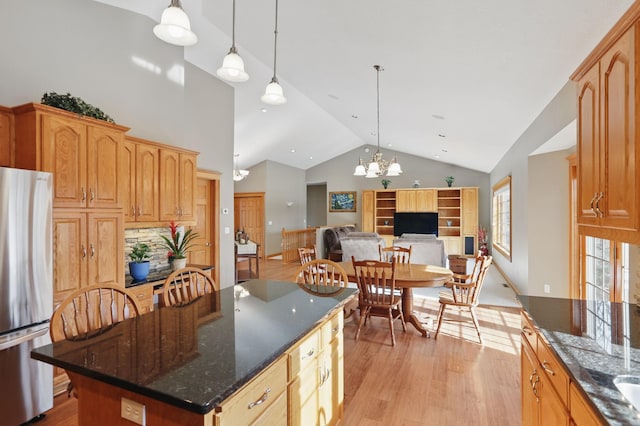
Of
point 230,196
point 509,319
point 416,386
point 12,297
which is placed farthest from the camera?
point 230,196

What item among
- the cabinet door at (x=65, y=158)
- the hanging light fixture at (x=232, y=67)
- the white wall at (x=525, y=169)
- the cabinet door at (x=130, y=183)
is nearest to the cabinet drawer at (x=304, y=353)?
the hanging light fixture at (x=232, y=67)

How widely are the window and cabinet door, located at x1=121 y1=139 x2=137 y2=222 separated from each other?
618 cm

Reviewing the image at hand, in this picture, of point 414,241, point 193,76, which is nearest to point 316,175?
point 414,241

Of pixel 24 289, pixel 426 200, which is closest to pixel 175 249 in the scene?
pixel 24 289

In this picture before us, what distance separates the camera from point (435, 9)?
2264mm

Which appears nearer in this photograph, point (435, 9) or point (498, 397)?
point (435, 9)

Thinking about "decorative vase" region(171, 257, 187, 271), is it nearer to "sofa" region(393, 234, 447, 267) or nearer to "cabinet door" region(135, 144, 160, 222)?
"cabinet door" region(135, 144, 160, 222)

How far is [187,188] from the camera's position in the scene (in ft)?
13.2

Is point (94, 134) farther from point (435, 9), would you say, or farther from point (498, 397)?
point (498, 397)

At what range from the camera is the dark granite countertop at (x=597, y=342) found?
940mm

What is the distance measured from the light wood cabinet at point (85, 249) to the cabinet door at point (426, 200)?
8904 mm

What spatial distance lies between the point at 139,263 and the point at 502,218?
303 inches

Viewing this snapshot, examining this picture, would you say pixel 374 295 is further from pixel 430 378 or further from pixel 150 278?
pixel 150 278

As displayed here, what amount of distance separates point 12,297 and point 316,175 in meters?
10.5
